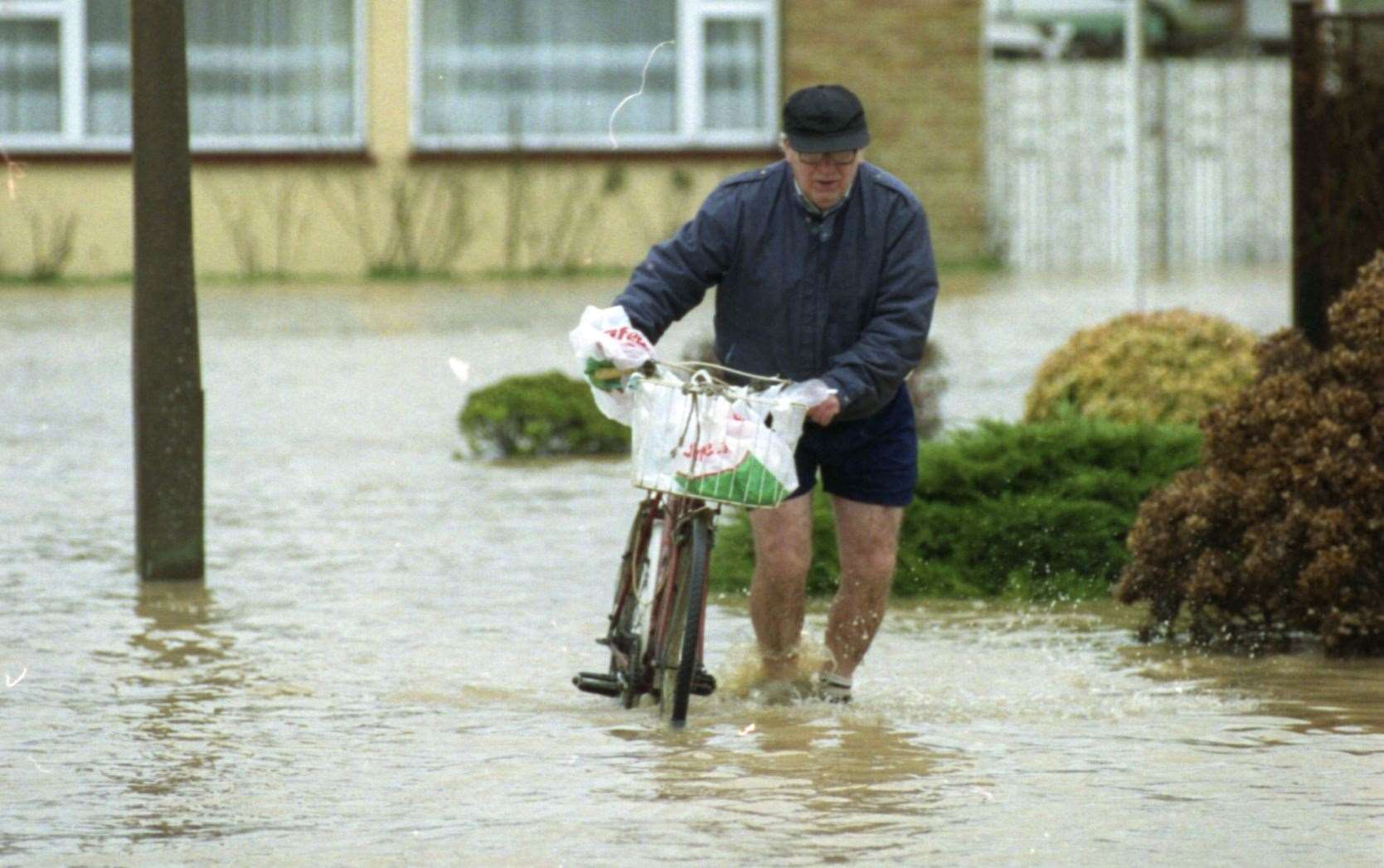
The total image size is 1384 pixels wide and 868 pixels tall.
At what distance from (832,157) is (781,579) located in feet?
3.73

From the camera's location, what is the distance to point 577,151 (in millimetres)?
26047

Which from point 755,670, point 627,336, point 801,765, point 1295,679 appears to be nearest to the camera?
point 801,765

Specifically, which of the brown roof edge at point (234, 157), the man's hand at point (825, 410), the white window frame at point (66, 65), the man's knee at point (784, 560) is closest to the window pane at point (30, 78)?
the white window frame at point (66, 65)

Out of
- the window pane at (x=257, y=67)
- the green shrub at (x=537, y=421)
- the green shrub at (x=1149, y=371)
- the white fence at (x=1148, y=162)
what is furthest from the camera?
the white fence at (x=1148, y=162)

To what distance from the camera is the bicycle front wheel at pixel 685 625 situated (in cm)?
695

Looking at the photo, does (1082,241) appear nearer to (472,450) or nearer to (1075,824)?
(472,450)

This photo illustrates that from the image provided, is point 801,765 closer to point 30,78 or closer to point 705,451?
point 705,451

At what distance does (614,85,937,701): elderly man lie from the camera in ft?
22.9

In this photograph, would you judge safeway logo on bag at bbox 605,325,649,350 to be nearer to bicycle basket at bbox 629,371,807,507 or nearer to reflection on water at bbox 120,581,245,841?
bicycle basket at bbox 629,371,807,507

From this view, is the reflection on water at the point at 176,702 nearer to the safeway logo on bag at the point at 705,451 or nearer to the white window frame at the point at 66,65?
the safeway logo on bag at the point at 705,451

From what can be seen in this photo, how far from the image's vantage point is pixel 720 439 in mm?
6832

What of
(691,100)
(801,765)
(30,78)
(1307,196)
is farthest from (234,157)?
(801,765)

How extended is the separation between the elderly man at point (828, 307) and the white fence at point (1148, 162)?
1922 centimetres

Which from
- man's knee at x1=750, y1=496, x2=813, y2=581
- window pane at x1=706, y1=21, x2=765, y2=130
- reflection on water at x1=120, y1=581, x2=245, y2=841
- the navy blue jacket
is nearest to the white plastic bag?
the navy blue jacket
